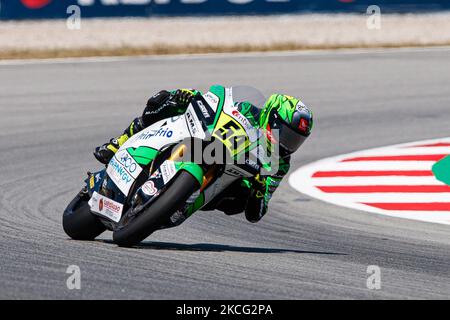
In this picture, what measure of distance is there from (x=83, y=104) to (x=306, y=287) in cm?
951

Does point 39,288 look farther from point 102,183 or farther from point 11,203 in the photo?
point 11,203

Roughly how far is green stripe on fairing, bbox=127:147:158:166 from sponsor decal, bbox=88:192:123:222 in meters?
0.30

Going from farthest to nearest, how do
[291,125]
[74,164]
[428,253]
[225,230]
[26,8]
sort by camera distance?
[26,8] < [74,164] < [225,230] < [428,253] < [291,125]

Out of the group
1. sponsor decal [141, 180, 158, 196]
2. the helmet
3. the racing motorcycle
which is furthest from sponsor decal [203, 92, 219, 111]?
sponsor decal [141, 180, 158, 196]

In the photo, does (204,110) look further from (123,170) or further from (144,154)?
(123,170)

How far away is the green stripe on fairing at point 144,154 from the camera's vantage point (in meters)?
7.06

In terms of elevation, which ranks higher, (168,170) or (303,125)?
(303,125)

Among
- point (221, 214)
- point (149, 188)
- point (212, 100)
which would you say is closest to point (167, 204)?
point (149, 188)

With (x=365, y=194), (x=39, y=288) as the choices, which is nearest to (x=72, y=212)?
(x=39, y=288)

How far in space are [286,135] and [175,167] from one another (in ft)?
2.34

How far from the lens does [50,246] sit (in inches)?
278

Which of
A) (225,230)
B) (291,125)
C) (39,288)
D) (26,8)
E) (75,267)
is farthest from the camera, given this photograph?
(26,8)

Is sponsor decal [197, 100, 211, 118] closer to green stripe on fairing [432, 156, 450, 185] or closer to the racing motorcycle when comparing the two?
the racing motorcycle

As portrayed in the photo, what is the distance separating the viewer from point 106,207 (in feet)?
23.6
